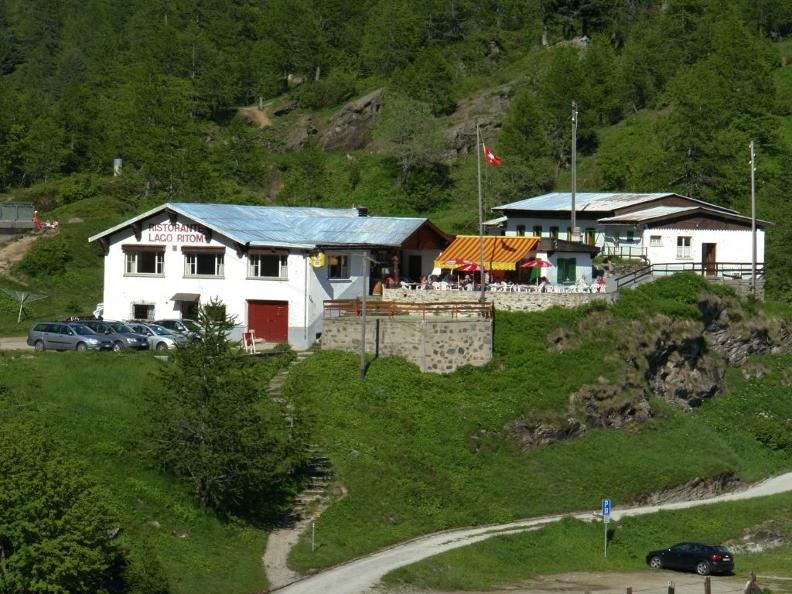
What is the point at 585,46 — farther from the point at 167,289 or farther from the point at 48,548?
the point at 48,548

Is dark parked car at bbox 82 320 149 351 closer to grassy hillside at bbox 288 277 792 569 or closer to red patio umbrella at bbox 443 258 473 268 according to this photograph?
grassy hillside at bbox 288 277 792 569

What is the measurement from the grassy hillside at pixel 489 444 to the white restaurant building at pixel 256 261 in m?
6.55

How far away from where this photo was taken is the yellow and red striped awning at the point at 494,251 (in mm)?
74250

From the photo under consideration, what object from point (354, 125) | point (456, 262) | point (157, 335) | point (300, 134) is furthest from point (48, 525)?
point (300, 134)

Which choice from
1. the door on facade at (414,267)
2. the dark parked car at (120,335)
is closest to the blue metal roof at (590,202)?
the door on facade at (414,267)

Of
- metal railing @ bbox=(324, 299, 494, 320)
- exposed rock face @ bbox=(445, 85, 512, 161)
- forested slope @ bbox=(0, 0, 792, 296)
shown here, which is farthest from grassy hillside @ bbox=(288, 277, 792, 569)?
exposed rock face @ bbox=(445, 85, 512, 161)

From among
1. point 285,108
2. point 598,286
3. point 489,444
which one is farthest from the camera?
point 285,108

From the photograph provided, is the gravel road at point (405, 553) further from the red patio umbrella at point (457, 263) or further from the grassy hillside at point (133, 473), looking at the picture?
the red patio umbrella at point (457, 263)

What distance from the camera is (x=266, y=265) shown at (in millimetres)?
72562

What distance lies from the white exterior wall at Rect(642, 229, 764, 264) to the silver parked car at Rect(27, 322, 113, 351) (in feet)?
109

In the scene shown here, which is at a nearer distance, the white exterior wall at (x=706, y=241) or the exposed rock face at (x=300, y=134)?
the white exterior wall at (x=706, y=241)

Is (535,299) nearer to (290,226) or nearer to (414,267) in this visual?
(414,267)

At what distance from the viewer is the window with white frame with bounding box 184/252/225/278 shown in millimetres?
73688

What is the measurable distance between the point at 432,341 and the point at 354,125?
248ft
